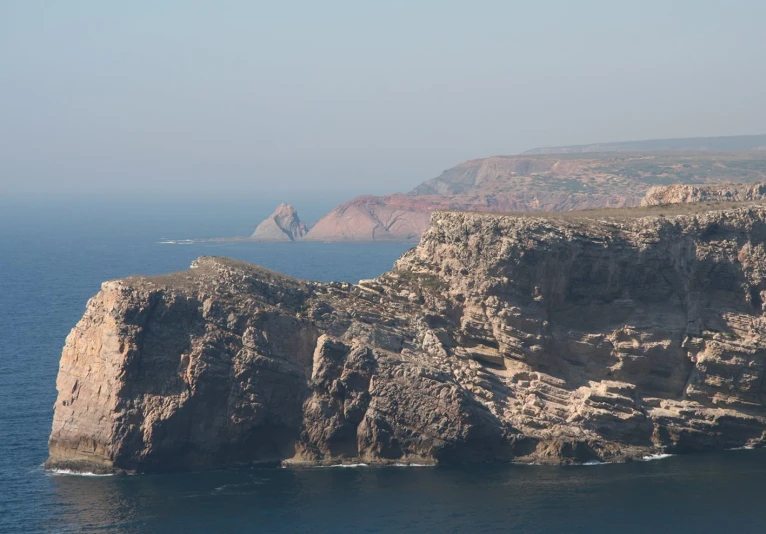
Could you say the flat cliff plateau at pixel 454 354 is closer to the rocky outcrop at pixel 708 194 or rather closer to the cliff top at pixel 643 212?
the cliff top at pixel 643 212

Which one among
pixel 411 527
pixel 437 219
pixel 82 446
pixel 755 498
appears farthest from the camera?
pixel 437 219

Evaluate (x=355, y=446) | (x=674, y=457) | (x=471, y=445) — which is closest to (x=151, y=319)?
(x=355, y=446)

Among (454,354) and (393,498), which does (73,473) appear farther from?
(454,354)

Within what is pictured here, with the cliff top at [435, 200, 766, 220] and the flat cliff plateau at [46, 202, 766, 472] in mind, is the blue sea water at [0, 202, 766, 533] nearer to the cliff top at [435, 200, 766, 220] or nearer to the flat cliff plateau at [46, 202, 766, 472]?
the flat cliff plateau at [46, 202, 766, 472]

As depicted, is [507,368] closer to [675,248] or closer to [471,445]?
[471,445]

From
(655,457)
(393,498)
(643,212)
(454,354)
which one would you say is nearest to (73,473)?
(393,498)

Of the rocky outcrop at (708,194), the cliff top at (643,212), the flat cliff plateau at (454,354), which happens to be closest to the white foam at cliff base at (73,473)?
the flat cliff plateau at (454,354)

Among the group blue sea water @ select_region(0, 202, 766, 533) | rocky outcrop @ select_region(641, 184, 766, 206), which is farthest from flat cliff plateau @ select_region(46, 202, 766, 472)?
rocky outcrop @ select_region(641, 184, 766, 206)
